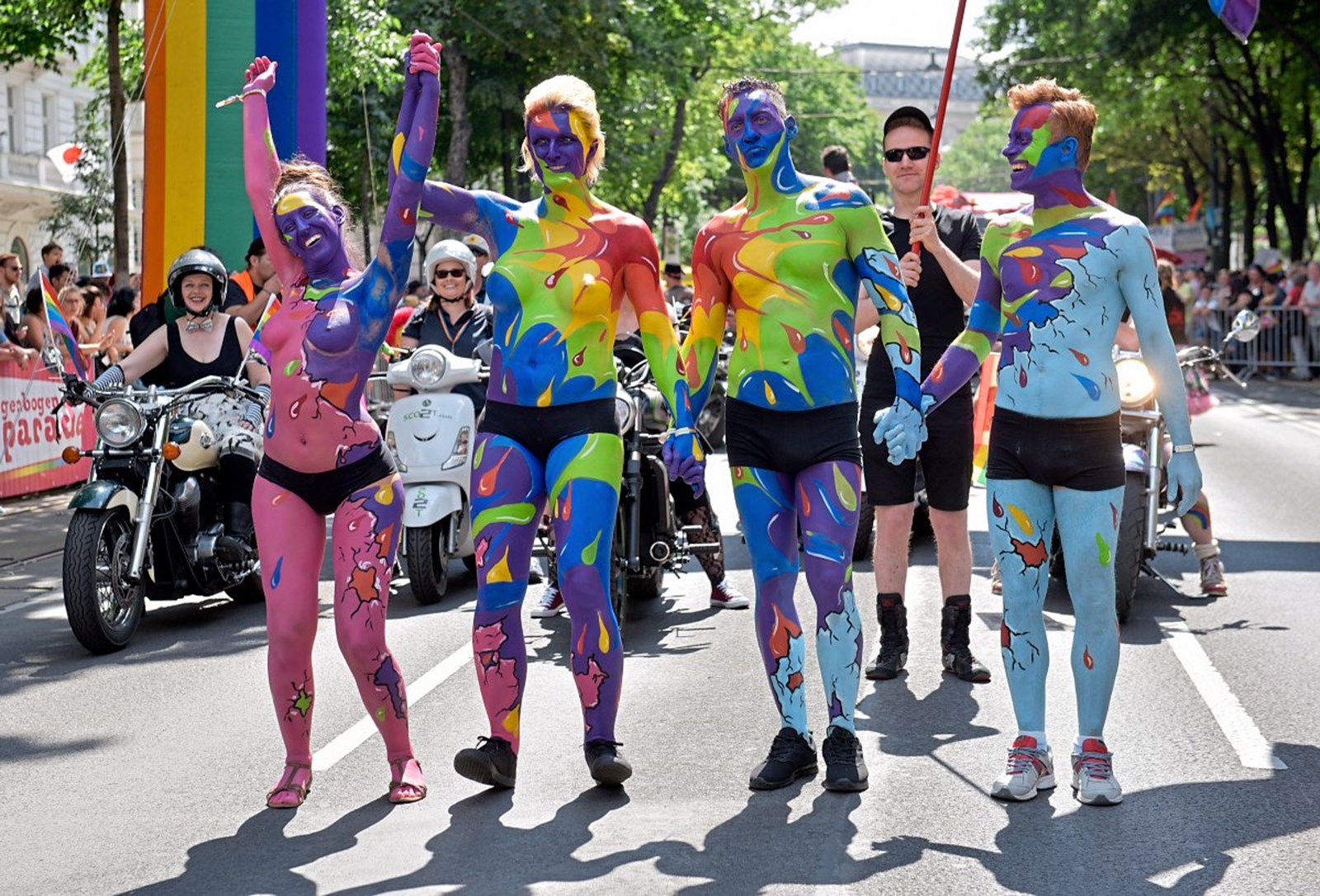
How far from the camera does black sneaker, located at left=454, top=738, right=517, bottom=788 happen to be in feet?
18.6

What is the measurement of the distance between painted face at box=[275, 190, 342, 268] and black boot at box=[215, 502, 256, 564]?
352 centimetres

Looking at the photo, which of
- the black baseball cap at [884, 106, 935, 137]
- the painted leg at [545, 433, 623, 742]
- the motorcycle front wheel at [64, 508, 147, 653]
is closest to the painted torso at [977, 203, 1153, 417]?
the painted leg at [545, 433, 623, 742]

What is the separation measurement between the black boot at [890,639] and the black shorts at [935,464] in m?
0.40

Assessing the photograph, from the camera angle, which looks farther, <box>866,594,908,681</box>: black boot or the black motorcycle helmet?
the black motorcycle helmet

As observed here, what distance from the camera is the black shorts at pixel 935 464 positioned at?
7488 mm

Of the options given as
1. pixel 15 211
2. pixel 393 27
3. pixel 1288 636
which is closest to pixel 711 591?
pixel 1288 636

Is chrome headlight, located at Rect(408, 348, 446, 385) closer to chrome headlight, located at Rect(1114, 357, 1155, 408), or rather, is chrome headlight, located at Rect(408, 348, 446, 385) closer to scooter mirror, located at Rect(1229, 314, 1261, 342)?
chrome headlight, located at Rect(1114, 357, 1155, 408)

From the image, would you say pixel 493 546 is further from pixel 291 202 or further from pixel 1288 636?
pixel 1288 636

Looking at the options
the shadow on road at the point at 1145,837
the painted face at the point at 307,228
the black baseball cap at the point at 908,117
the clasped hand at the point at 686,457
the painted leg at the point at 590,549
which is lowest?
the shadow on road at the point at 1145,837

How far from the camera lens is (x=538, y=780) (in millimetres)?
5988

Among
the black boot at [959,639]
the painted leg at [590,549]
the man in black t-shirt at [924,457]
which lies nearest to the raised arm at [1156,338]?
the painted leg at [590,549]

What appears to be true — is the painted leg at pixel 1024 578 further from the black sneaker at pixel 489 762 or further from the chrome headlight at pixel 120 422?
the chrome headlight at pixel 120 422

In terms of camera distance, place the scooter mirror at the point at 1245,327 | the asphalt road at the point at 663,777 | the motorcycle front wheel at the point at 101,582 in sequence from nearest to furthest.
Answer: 1. the asphalt road at the point at 663,777
2. the motorcycle front wheel at the point at 101,582
3. the scooter mirror at the point at 1245,327

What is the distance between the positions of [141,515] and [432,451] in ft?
5.72
